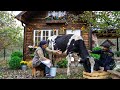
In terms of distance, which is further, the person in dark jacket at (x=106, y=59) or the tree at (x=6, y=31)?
the tree at (x=6, y=31)

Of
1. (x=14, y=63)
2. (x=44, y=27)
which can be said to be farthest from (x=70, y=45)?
(x=44, y=27)

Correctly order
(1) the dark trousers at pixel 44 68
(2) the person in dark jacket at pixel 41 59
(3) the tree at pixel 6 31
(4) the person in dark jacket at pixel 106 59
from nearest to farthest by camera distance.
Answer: (4) the person in dark jacket at pixel 106 59
(2) the person in dark jacket at pixel 41 59
(1) the dark trousers at pixel 44 68
(3) the tree at pixel 6 31

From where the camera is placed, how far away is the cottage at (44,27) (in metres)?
9.26

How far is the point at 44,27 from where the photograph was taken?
948cm

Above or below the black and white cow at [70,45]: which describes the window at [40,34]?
above

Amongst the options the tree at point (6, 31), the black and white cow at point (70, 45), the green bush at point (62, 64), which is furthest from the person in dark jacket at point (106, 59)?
the tree at point (6, 31)

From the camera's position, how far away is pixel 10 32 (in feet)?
36.4

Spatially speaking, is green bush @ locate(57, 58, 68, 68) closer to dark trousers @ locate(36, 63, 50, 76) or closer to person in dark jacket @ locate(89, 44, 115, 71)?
dark trousers @ locate(36, 63, 50, 76)

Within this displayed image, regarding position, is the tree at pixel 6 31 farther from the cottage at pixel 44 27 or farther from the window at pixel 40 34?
the window at pixel 40 34

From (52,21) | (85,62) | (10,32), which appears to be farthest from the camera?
(10,32)

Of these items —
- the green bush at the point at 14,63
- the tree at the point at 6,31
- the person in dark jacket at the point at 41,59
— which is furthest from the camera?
the tree at the point at 6,31
